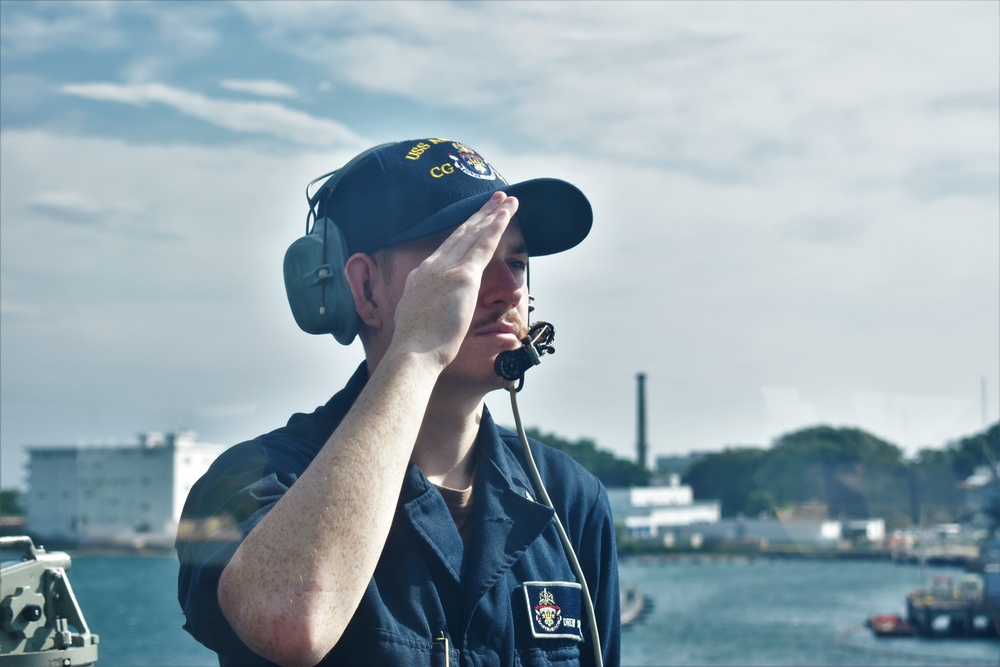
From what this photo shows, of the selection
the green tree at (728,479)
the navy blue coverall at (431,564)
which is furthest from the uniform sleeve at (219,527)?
the green tree at (728,479)

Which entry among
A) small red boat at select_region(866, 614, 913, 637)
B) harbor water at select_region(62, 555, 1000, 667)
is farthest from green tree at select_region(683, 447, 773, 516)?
small red boat at select_region(866, 614, 913, 637)

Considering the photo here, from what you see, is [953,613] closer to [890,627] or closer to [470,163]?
[890,627]

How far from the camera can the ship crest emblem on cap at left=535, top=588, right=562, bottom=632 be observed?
154 centimetres

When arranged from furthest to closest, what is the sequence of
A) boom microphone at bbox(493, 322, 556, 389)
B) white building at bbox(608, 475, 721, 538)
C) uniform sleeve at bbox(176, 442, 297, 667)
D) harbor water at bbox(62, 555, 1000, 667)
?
white building at bbox(608, 475, 721, 538) < harbor water at bbox(62, 555, 1000, 667) < boom microphone at bbox(493, 322, 556, 389) < uniform sleeve at bbox(176, 442, 297, 667)

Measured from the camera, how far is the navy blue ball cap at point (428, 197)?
5.04 feet

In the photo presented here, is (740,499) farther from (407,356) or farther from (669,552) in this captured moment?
(407,356)

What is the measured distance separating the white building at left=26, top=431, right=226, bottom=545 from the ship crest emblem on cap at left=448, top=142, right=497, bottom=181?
39.6 inches

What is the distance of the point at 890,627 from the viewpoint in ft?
144

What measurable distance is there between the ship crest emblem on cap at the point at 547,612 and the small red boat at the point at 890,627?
4599 cm

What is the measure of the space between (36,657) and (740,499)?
53928 millimetres

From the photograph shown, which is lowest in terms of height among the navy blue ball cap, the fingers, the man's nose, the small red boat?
the small red boat

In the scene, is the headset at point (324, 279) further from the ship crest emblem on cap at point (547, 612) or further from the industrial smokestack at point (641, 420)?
the industrial smokestack at point (641, 420)

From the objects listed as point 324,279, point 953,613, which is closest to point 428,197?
point 324,279

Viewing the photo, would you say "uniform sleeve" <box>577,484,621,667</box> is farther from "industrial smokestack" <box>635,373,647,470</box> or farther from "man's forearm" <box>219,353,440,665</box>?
"industrial smokestack" <box>635,373,647,470</box>
